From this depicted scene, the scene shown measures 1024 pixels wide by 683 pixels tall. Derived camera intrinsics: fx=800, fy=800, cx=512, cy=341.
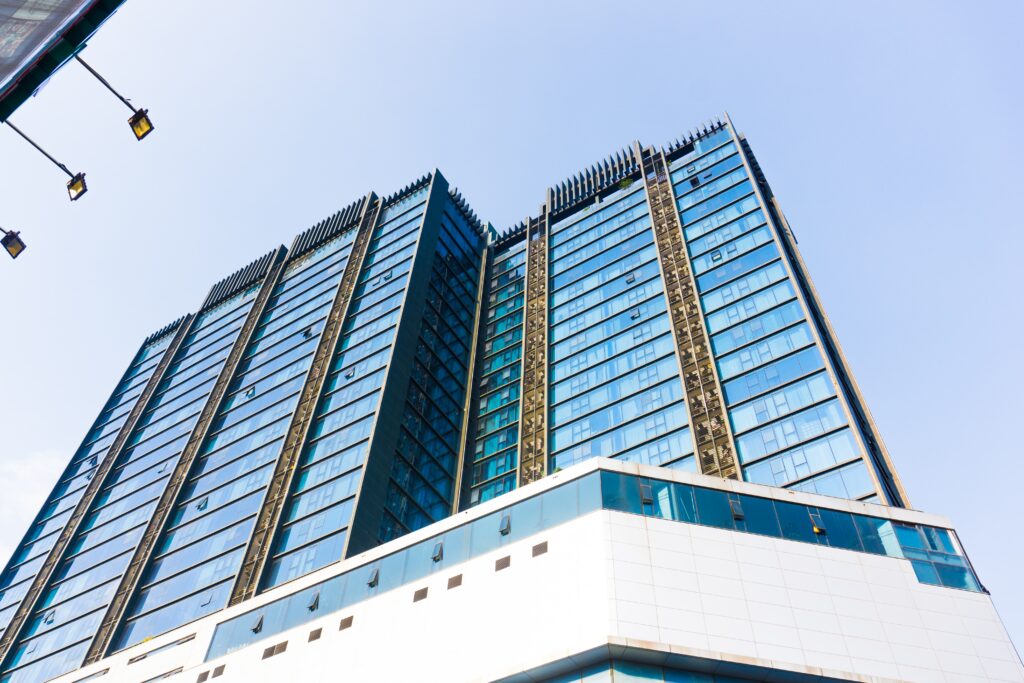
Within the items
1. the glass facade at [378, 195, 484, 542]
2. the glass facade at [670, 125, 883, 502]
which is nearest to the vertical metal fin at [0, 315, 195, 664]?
the glass facade at [378, 195, 484, 542]

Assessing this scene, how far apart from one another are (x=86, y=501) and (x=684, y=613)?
245 feet

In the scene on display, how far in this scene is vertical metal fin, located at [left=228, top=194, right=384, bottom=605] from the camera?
5866cm

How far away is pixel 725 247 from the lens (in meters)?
70.5

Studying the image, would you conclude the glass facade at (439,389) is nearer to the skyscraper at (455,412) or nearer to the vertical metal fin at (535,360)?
the skyscraper at (455,412)

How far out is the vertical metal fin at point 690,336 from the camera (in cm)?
5534

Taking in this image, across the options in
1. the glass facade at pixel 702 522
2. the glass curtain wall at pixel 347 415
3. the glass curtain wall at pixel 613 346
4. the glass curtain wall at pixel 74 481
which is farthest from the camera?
the glass curtain wall at pixel 74 481

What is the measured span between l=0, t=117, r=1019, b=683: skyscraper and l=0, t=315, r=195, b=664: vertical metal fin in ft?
0.98

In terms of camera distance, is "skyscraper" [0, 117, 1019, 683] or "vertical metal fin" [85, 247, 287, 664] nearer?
"skyscraper" [0, 117, 1019, 683]

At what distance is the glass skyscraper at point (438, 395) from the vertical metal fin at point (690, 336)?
8.7 inches

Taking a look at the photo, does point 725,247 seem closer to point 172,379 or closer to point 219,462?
point 219,462

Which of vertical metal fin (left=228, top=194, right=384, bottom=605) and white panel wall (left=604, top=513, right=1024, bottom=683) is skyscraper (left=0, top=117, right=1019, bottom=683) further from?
white panel wall (left=604, top=513, right=1024, bottom=683)

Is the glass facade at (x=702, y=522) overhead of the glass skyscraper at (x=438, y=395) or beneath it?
Answer: beneath

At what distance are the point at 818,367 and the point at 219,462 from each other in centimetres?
5279

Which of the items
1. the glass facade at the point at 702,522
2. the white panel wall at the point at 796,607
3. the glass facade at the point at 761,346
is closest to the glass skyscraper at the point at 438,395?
the glass facade at the point at 761,346
